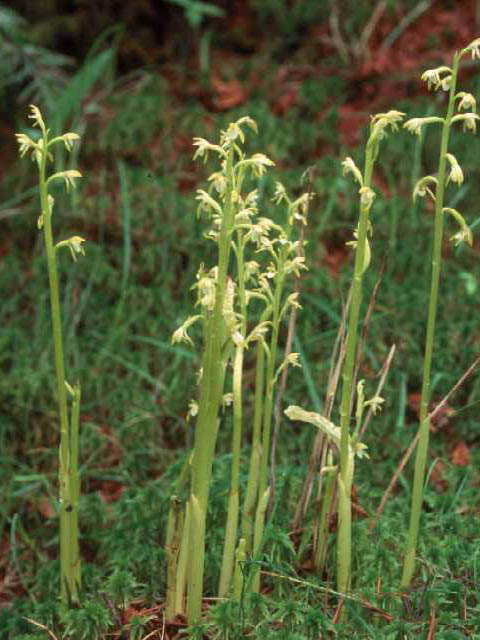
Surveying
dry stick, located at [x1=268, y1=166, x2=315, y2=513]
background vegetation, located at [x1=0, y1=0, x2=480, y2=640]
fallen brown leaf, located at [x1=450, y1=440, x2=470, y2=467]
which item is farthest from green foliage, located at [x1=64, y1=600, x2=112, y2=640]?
fallen brown leaf, located at [x1=450, y1=440, x2=470, y2=467]

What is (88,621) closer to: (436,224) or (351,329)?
(351,329)

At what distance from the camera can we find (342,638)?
2342 millimetres

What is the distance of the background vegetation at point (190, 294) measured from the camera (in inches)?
105

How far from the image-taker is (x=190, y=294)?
14.2 ft

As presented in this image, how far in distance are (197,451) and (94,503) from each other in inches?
47.9

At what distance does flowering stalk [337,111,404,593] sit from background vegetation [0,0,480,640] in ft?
0.37

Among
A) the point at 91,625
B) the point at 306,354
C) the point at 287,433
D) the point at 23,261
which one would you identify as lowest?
the point at 91,625

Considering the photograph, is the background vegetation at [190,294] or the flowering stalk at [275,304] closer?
the flowering stalk at [275,304]

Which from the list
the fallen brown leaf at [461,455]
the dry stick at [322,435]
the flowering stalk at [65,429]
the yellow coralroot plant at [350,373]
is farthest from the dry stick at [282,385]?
the fallen brown leaf at [461,455]

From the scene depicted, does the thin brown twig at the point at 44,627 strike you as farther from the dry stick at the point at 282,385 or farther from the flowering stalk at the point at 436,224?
the flowering stalk at the point at 436,224

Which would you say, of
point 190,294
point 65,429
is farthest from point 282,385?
point 190,294

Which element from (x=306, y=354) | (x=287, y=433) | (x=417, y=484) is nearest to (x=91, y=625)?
(x=417, y=484)

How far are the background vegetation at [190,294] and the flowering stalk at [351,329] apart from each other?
112mm

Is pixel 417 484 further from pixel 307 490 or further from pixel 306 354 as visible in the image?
pixel 306 354
